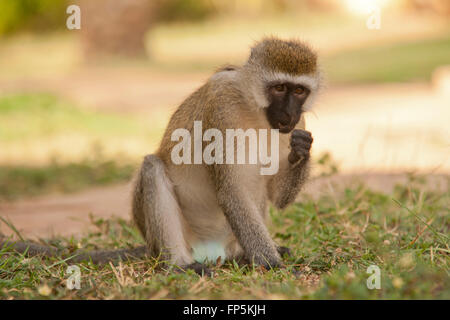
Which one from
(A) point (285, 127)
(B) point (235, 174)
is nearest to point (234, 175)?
(B) point (235, 174)

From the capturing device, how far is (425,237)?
4312mm

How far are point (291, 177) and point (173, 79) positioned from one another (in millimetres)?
11673

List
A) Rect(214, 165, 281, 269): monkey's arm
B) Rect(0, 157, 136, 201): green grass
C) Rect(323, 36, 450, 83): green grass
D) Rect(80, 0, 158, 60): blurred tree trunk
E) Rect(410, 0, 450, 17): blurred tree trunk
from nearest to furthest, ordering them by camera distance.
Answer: Rect(214, 165, 281, 269): monkey's arm → Rect(0, 157, 136, 201): green grass → Rect(323, 36, 450, 83): green grass → Rect(80, 0, 158, 60): blurred tree trunk → Rect(410, 0, 450, 17): blurred tree trunk

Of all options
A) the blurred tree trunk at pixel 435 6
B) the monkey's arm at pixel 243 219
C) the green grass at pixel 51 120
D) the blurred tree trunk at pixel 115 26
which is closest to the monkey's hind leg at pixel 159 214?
the monkey's arm at pixel 243 219

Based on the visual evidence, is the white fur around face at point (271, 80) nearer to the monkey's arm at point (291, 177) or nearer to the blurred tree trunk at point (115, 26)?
the monkey's arm at point (291, 177)

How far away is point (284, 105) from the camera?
13.2 ft

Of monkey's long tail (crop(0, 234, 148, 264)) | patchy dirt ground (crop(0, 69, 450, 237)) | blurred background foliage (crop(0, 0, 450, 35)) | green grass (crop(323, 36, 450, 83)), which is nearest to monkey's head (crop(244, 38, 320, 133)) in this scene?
patchy dirt ground (crop(0, 69, 450, 237))

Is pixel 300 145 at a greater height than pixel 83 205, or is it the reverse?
pixel 300 145

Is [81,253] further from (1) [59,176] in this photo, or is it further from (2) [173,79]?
(2) [173,79]

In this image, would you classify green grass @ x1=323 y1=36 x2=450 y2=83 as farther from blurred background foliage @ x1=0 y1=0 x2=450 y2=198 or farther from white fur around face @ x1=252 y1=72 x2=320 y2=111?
white fur around face @ x1=252 y1=72 x2=320 y2=111

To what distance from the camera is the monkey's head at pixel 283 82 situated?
4023mm

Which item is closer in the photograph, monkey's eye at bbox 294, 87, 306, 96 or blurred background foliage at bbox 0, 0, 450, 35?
monkey's eye at bbox 294, 87, 306, 96

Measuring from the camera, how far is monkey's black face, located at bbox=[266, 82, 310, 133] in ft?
13.1
